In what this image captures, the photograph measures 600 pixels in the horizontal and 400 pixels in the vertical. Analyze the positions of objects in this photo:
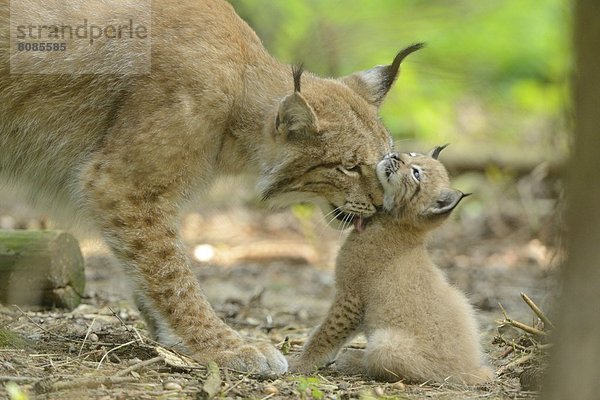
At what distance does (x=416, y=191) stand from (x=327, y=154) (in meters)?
0.57

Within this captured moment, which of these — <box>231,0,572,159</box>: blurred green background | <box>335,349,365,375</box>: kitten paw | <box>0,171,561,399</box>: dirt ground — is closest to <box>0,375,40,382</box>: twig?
<box>0,171,561,399</box>: dirt ground

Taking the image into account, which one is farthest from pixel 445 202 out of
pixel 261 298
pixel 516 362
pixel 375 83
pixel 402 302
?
pixel 261 298

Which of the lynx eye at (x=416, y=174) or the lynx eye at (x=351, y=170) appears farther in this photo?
the lynx eye at (x=351, y=170)

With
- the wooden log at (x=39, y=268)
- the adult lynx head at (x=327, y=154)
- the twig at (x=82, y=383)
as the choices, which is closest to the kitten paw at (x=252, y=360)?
the twig at (x=82, y=383)

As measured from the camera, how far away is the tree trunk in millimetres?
2914

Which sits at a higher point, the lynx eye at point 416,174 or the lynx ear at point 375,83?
the lynx ear at point 375,83

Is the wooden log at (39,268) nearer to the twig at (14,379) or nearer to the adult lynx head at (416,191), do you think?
the twig at (14,379)

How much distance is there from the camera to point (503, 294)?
8227 mm

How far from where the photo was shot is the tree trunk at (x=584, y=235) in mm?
2914

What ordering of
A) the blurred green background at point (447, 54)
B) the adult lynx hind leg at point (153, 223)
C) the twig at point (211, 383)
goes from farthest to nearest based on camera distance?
1. the blurred green background at point (447, 54)
2. the adult lynx hind leg at point (153, 223)
3. the twig at point (211, 383)

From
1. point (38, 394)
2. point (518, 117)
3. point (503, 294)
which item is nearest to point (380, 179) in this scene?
point (38, 394)

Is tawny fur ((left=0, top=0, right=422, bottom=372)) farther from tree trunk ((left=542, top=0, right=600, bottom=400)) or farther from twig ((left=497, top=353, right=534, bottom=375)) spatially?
tree trunk ((left=542, top=0, right=600, bottom=400))

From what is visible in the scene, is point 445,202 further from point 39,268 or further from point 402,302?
→ point 39,268

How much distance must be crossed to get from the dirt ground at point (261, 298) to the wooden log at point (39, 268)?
0.31 ft
